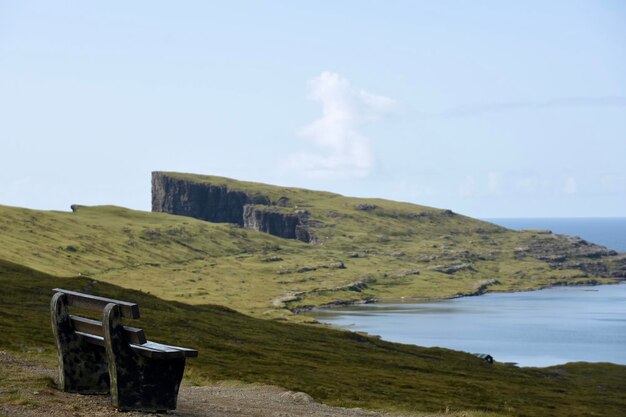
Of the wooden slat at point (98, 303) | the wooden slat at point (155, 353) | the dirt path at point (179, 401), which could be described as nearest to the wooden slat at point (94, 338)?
the wooden slat at point (98, 303)

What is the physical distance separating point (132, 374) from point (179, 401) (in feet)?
13.9

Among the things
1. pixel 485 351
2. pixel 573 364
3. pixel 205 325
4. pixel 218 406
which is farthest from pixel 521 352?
pixel 218 406

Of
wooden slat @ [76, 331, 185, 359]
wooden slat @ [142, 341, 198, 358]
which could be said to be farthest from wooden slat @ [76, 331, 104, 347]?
wooden slat @ [142, 341, 198, 358]

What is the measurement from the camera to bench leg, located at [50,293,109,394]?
28641 millimetres

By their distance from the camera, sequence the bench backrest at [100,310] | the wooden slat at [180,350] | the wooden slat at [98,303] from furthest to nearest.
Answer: the wooden slat at [180,350] < the bench backrest at [100,310] < the wooden slat at [98,303]

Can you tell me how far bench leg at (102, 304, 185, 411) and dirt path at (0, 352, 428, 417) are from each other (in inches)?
19.2

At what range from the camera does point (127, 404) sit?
26.6m

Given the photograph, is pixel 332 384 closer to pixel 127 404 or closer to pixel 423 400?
pixel 423 400

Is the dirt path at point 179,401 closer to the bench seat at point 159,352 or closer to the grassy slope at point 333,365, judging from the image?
the grassy slope at point 333,365

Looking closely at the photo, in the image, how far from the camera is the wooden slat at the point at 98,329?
26.3m

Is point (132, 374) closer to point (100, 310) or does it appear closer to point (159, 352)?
point (159, 352)

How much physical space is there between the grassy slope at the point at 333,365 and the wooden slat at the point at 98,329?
3.22 m

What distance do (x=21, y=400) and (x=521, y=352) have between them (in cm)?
17421

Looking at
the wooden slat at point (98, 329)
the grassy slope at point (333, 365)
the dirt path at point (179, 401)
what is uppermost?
the wooden slat at point (98, 329)
